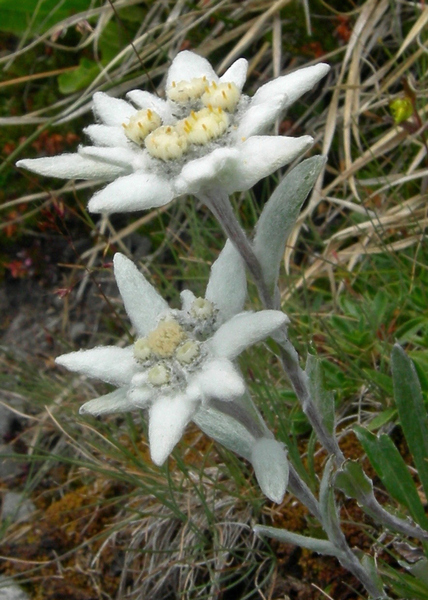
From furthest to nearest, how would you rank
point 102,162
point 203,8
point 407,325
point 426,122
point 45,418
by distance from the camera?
1. point 203,8
2. point 45,418
3. point 426,122
4. point 407,325
5. point 102,162

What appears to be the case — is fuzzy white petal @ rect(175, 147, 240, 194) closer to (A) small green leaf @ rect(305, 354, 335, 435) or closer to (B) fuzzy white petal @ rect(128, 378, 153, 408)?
(B) fuzzy white petal @ rect(128, 378, 153, 408)

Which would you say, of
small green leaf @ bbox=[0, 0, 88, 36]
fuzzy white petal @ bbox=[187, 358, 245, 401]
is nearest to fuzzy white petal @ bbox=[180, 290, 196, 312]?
fuzzy white petal @ bbox=[187, 358, 245, 401]

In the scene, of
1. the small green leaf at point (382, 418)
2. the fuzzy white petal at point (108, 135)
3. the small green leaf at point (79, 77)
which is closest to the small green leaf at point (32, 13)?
the small green leaf at point (79, 77)

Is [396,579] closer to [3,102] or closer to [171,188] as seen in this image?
[171,188]

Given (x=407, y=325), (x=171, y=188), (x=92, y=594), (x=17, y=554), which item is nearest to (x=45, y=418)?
(x=17, y=554)

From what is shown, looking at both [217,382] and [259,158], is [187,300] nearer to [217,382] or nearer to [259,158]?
[217,382]

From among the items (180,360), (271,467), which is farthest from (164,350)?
(271,467)
